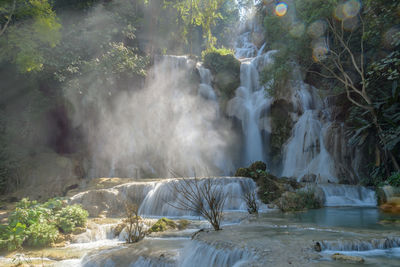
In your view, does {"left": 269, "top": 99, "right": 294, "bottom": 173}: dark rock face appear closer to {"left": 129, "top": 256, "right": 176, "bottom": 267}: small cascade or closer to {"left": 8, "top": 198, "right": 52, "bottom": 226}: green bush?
{"left": 8, "top": 198, "right": 52, "bottom": 226}: green bush

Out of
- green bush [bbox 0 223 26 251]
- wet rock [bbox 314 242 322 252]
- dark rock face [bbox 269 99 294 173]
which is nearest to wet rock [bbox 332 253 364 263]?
wet rock [bbox 314 242 322 252]

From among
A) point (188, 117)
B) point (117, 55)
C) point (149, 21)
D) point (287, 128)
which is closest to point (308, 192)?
point (287, 128)

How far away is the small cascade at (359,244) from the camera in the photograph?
5039 mm

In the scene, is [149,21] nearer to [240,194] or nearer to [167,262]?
[240,194]

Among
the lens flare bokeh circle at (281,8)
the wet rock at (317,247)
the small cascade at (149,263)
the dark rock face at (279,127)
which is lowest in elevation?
the small cascade at (149,263)

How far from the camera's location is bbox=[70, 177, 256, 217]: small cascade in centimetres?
1251

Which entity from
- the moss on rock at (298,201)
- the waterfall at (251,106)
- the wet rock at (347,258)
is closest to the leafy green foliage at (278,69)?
the waterfall at (251,106)

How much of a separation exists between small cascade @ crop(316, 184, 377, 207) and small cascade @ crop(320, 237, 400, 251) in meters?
8.20

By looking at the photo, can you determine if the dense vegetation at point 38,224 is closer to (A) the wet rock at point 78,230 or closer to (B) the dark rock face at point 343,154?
(A) the wet rock at point 78,230

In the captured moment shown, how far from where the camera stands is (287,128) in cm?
2166

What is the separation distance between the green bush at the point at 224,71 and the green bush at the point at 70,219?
17470mm

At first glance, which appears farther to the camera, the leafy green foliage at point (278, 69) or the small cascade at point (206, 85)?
the small cascade at point (206, 85)

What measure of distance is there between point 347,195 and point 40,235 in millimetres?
12583

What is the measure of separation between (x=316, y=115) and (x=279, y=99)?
3303mm
